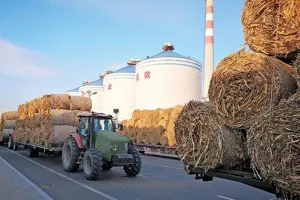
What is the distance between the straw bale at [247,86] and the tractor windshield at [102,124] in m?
9.01

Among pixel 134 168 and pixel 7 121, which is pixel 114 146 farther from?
pixel 7 121

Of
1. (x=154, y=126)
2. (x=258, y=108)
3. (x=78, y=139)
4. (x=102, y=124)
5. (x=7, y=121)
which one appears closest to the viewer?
(x=258, y=108)

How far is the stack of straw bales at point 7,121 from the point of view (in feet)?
93.6

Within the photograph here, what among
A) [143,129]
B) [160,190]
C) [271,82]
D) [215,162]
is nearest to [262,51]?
[271,82]

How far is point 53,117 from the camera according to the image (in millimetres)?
15609

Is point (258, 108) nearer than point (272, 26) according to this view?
Yes

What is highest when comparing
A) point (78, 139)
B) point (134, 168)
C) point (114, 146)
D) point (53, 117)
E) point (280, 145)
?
point (53, 117)

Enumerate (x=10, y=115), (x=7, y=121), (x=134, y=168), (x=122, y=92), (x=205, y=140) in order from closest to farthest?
(x=205, y=140)
(x=134, y=168)
(x=7, y=121)
(x=10, y=115)
(x=122, y=92)

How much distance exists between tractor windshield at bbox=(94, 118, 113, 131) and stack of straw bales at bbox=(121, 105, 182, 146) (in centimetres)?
790

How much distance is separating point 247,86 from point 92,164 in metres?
7.90

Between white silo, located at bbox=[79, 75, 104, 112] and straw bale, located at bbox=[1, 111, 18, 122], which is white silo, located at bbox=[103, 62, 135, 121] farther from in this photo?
straw bale, located at bbox=[1, 111, 18, 122]

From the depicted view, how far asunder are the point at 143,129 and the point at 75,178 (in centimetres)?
1330

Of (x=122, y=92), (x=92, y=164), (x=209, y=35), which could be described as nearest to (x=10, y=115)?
(x=122, y=92)

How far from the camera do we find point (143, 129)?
80.3 feet
